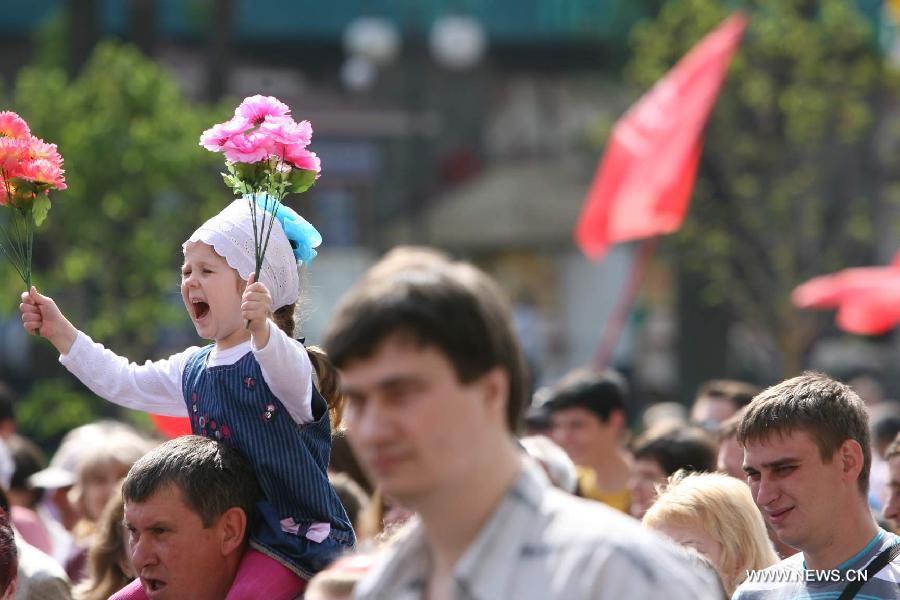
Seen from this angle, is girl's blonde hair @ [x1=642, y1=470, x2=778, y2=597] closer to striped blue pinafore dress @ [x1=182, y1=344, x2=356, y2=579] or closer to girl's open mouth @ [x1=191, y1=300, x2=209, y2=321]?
striped blue pinafore dress @ [x1=182, y1=344, x2=356, y2=579]

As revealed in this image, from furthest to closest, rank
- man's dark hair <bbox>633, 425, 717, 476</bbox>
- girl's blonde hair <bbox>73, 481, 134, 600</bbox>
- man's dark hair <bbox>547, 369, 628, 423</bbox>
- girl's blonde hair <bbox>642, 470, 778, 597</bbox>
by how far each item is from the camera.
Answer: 1. man's dark hair <bbox>547, 369, 628, 423</bbox>
2. man's dark hair <bbox>633, 425, 717, 476</bbox>
3. girl's blonde hair <bbox>73, 481, 134, 600</bbox>
4. girl's blonde hair <bbox>642, 470, 778, 597</bbox>

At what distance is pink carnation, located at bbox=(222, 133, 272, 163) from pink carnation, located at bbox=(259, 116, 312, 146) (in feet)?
0.08

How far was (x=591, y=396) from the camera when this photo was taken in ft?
27.2

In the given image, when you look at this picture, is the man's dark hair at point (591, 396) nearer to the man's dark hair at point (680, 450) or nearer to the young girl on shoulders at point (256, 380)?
the man's dark hair at point (680, 450)

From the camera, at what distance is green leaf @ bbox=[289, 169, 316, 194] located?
395 cm

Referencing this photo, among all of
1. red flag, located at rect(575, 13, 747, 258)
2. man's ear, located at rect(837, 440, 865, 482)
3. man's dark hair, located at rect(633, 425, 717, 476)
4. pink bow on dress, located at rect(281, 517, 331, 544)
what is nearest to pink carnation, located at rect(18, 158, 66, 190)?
pink bow on dress, located at rect(281, 517, 331, 544)

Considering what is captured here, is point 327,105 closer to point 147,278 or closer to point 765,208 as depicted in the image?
point 765,208

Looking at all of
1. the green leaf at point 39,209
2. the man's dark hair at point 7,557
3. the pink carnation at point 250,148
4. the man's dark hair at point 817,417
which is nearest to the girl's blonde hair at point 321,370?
the pink carnation at point 250,148

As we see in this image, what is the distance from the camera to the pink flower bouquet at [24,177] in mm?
3986

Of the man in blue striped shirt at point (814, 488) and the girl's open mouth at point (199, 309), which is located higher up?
the girl's open mouth at point (199, 309)

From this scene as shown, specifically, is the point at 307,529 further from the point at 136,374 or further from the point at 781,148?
the point at 781,148

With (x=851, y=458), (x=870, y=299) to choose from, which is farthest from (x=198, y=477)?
(x=870, y=299)

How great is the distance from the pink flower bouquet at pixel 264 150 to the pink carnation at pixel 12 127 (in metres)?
0.50

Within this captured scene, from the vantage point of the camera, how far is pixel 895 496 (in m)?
5.52
